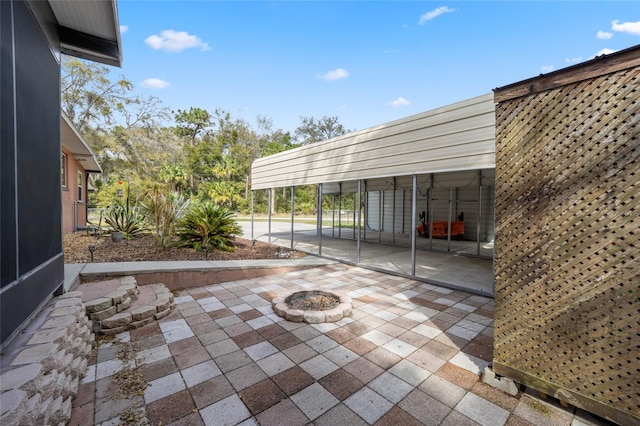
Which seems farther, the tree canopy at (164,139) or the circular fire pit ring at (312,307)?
the tree canopy at (164,139)

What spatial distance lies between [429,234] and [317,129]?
28344mm

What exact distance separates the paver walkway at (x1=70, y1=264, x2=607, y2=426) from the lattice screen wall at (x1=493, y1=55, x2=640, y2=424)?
14.9 inches

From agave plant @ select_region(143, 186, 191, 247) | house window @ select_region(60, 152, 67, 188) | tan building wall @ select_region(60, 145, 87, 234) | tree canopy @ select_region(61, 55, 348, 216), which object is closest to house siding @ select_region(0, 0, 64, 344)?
agave plant @ select_region(143, 186, 191, 247)

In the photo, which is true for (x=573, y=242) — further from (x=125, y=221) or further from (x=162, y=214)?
(x=125, y=221)

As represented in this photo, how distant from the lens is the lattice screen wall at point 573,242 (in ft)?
5.29

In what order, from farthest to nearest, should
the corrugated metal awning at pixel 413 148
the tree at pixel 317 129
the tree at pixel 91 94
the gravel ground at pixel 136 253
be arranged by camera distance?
the tree at pixel 317 129
the tree at pixel 91 94
the gravel ground at pixel 136 253
the corrugated metal awning at pixel 413 148

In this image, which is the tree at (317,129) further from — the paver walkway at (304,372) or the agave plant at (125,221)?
the paver walkway at (304,372)

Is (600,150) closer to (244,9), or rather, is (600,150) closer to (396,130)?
(396,130)

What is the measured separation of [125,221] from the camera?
25.6 ft

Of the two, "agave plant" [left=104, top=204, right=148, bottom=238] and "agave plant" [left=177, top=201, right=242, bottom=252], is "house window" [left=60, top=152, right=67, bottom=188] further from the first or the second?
"agave plant" [left=177, top=201, right=242, bottom=252]

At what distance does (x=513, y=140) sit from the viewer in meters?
2.12

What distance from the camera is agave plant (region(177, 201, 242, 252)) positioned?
6484 millimetres

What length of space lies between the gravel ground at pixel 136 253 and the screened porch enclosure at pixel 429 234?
5.66 ft

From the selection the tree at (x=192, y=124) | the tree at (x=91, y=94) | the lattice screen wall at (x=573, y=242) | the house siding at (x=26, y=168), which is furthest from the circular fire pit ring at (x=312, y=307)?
the tree at (x=192, y=124)
